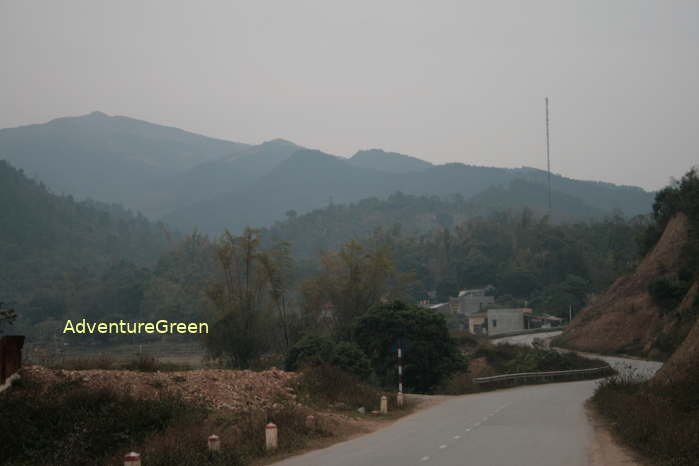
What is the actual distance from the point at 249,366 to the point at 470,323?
6937cm

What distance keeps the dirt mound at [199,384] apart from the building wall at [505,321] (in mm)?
85237

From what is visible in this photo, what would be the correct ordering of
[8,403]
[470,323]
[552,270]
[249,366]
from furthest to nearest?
[552,270] → [470,323] → [249,366] → [8,403]

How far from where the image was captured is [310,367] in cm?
2478

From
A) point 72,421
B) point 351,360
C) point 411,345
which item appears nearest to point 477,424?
point 72,421

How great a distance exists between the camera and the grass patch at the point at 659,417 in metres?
13.1

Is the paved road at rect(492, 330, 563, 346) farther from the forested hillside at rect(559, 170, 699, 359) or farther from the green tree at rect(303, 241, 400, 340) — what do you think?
the green tree at rect(303, 241, 400, 340)

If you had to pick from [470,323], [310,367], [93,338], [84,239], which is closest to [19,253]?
[84,239]

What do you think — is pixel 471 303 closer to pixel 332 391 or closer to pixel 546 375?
pixel 546 375

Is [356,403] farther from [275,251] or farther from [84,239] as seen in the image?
[84,239]

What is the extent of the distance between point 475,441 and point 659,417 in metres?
3.86

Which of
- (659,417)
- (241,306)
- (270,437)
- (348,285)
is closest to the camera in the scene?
(270,437)

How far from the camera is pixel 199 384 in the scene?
19.8m

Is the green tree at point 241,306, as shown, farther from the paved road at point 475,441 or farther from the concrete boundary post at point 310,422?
the concrete boundary post at point 310,422

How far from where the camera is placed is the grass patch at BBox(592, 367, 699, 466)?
42.8ft
